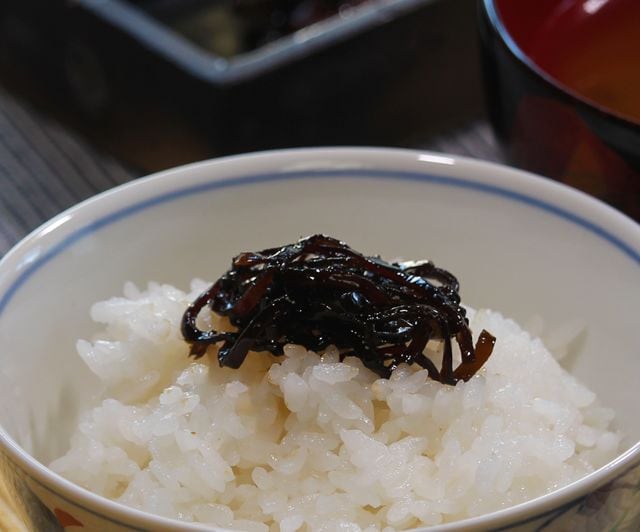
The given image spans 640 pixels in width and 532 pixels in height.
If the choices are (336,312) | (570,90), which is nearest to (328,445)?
(336,312)

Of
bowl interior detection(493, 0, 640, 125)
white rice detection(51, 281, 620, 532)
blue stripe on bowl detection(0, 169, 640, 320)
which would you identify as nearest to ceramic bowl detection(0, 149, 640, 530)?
blue stripe on bowl detection(0, 169, 640, 320)

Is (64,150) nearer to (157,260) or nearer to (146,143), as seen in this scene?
(146,143)

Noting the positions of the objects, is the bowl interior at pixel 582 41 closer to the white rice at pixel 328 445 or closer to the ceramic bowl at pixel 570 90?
the ceramic bowl at pixel 570 90

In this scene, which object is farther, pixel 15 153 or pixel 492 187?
pixel 15 153

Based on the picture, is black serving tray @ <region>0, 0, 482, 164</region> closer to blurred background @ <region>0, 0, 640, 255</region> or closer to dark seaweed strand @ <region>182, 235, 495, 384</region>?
blurred background @ <region>0, 0, 640, 255</region>

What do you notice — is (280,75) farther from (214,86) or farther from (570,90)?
(570,90)

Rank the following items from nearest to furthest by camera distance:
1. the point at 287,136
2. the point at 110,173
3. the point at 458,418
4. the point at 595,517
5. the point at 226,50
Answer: the point at 595,517 < the point at 458,418 < the point at 287,136 < the point at 110,173 < the point at 226,50

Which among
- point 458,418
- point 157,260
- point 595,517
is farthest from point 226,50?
point 595,517
